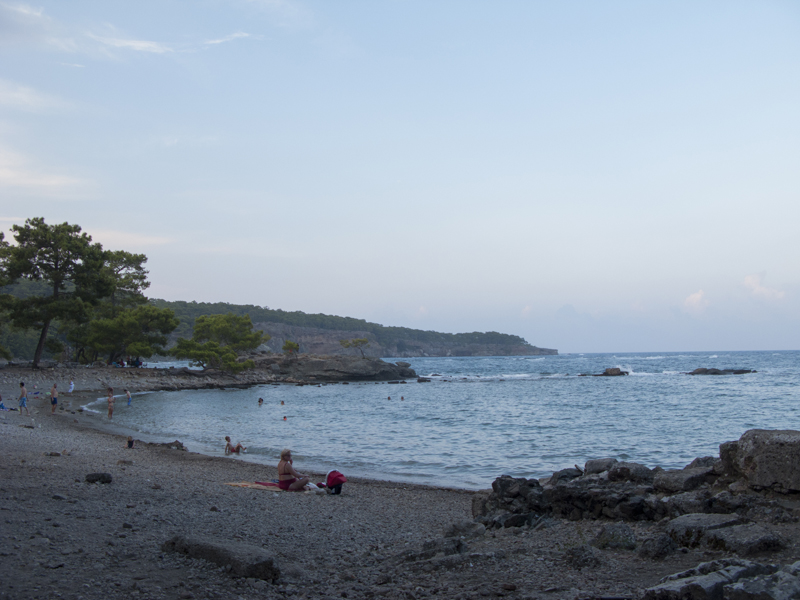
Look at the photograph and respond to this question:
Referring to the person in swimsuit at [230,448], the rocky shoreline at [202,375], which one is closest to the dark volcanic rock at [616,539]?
the person in swimsuit at [230,448]

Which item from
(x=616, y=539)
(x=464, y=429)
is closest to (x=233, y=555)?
(x=616, y=539)

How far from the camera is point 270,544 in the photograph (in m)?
7.28

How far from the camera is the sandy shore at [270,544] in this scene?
5.13 metres

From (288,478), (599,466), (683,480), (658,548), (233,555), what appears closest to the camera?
(233,555)

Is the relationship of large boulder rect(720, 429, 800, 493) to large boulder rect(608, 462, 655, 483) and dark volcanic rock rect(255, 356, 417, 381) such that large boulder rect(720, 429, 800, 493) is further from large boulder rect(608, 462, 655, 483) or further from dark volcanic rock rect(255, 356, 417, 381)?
dark volcanic rock rect(255, 356, 417, 381)

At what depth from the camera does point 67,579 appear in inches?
196

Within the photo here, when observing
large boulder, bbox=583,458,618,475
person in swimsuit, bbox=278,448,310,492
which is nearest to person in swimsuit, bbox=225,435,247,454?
person in swimsuit, bbox=278,448,310,492

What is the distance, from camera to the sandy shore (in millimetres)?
5133

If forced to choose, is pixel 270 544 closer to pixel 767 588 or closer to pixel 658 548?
pixel 658 548

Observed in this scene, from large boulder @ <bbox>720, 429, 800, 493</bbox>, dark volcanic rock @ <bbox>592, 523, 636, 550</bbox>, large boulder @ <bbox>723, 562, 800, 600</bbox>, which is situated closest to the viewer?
large boulder @ <bbox>723, 562, 800, 600</bbox>

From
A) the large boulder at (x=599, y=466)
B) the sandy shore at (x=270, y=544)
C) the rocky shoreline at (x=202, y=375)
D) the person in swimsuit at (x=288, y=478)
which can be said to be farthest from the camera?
the rocky shoreline at (x=202, y=375)

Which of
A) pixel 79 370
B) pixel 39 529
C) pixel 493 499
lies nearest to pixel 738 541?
pixel 493 499

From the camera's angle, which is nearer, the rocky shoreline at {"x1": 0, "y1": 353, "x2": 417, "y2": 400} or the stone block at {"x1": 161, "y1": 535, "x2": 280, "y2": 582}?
the stone block at {"x1": 161, "y1": 535, "x2": 280, "y2": 582}

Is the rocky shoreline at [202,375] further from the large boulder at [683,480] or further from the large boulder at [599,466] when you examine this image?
the large boulder at [683,480]
